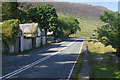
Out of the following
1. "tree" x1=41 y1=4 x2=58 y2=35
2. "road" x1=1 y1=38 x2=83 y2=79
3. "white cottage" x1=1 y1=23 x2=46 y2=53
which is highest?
"tree" x1=41 y1=4 x2=58 y2=35

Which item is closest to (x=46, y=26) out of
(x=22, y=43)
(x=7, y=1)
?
(x=7, y=1)

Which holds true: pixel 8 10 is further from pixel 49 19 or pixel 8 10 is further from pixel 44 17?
pixel 49 19

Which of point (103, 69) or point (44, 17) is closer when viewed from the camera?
point (103, 69)

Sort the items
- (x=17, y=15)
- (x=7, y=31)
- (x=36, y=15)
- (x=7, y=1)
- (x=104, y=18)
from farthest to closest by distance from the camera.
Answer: (x=36, y=15)
(x=17, y=15)
(x=7, y=1)
(x=7, y=31)
(x=104, y=18)

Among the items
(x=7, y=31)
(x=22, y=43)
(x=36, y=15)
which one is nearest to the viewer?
(x=7, y=31)

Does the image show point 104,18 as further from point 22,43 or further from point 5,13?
point 5,13

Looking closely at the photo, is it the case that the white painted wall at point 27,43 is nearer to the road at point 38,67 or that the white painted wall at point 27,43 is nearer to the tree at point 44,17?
the road at point 38,67

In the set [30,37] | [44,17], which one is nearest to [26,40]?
[30,37]

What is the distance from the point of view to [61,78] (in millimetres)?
11922

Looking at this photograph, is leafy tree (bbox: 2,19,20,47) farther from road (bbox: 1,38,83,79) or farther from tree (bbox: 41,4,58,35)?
tree (bbox: 41,4,58,35)

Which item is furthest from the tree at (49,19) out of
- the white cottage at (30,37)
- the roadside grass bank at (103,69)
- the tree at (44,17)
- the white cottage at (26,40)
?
the roadside grass bank at (103,69)

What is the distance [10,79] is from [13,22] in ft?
53.5

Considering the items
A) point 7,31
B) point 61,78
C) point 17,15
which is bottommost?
point 61,78

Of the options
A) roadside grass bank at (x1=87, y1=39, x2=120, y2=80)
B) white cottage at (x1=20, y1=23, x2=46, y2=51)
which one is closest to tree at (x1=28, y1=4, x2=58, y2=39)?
white cottage at (x1=20, y1=23, x2=46, y2=51)
